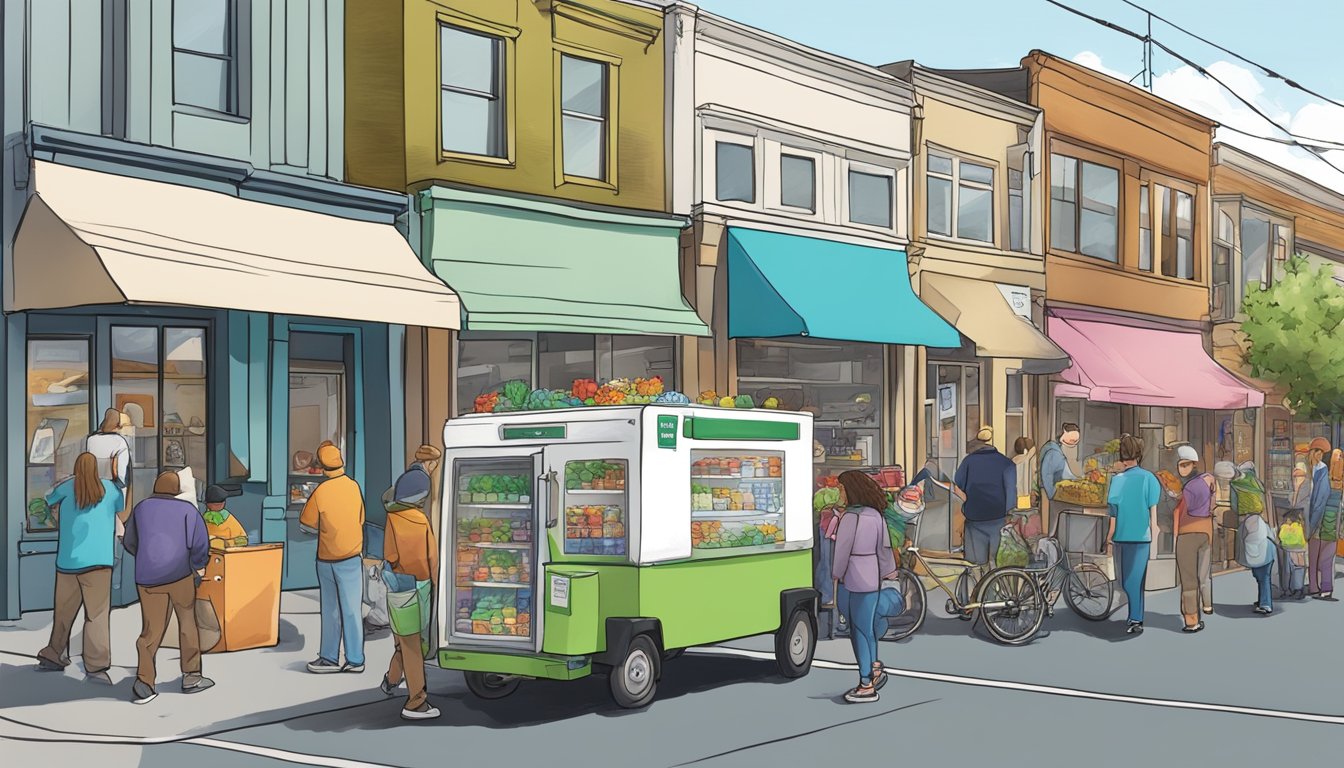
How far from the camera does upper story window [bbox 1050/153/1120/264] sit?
28000mm

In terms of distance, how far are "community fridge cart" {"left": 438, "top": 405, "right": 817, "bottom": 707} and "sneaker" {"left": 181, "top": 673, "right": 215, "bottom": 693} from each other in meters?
1.98

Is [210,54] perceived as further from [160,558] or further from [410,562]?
[410,562]

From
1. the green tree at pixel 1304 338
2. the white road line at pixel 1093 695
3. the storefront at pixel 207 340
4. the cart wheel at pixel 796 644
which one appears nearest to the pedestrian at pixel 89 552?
the storefront at pixel 207 340

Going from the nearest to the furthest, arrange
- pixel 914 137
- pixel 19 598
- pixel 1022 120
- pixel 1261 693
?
pixel 1261 693 → pixel 19 598 → pixel 914 137 → pixel 1022 120

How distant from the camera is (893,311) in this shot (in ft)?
75.1

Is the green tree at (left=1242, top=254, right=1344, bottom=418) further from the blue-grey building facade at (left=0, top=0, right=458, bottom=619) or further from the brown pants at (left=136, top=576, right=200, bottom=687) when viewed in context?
the brown pants at (left=136, top=576, right=200, bottom=687)

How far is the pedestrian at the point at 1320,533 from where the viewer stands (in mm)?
19016

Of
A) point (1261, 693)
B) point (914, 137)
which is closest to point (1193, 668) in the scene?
point (1261, 693)

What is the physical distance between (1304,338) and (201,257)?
24470mm

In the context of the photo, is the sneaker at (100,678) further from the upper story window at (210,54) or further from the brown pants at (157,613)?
the upper story window at (210,54)

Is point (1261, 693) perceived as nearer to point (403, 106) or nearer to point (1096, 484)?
point (1096, 484)

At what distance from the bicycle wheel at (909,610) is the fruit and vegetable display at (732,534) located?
8.58 ft

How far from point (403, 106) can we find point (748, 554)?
827 cm

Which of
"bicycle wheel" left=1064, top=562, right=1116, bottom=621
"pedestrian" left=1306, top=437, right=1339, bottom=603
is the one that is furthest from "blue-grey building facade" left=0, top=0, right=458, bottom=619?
"pedestrian" left=1306, top=437, right=1339, bottom=603
